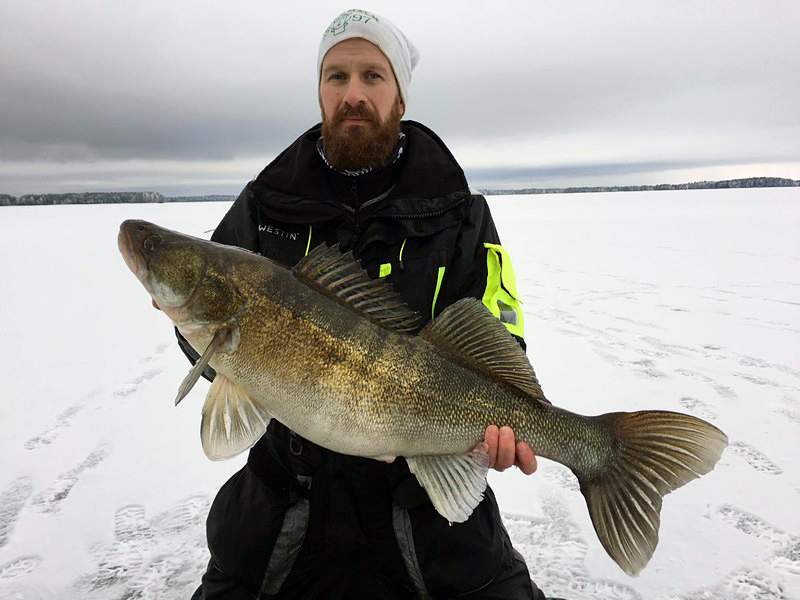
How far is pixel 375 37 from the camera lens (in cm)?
274

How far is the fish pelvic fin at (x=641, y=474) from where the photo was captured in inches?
72.3

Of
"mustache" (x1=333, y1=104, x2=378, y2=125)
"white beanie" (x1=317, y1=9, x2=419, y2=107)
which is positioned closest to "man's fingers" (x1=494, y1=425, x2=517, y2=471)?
"mustache" (x1=333, y1=104, x2=378, y2=125)

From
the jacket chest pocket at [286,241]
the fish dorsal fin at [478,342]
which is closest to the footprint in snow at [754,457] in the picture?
the fish dorsal fin at [478,342]

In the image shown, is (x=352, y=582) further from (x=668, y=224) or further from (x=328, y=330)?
(x=668, y=224)

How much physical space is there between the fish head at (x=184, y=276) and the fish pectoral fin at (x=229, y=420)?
0.26 meters

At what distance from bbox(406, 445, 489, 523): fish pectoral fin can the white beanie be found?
1982mm

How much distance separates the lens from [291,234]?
2465 mm

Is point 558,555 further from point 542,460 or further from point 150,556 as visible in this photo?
point 150,556

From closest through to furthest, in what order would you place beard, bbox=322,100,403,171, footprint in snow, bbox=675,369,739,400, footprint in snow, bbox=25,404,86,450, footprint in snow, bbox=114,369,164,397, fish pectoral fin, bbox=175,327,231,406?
fish pectoral fin, bbox=175,327,231,406 → beard, bbox=322,100,403,171 → footprint in snow, bbox=25,404,86,450 → footprint in snow, bbox=675,369,739,400 → footprint in snow, bbox=114,369,164,397

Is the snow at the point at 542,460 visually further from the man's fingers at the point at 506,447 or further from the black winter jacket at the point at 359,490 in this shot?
the man's fingers at the point at 506,447

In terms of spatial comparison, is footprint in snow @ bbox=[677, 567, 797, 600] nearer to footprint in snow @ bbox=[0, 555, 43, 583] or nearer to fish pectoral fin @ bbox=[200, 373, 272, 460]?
fish pectoral fin @ bbox=[200, 373, 272, 460]

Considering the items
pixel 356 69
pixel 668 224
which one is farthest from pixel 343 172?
pixel 668 224

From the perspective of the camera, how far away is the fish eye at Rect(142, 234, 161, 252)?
1.96 m

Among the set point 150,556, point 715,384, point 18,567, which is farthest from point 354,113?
point 715,384
